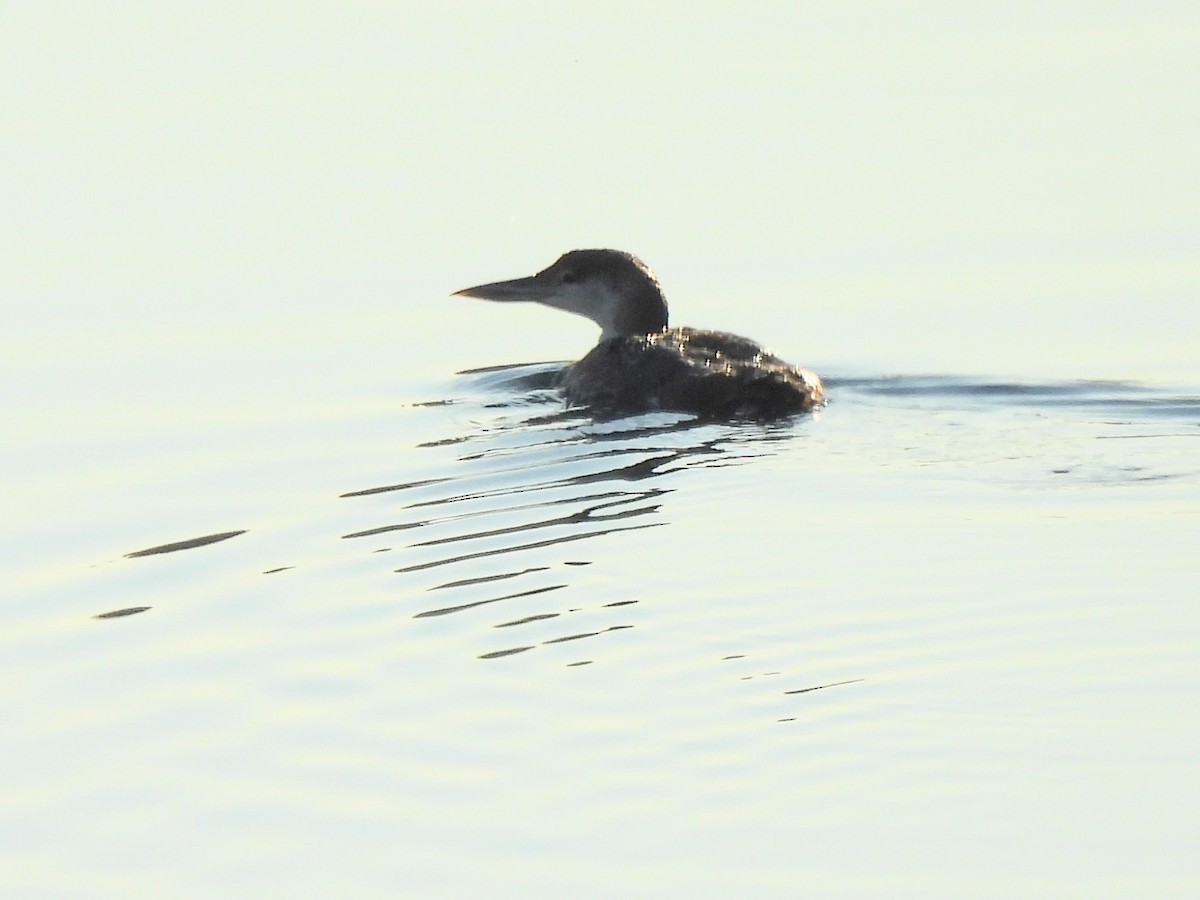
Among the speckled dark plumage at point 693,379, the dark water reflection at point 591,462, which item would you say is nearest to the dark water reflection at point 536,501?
the dark water reflection at point 591,462

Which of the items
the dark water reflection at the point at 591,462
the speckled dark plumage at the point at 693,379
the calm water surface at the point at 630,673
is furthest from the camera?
the speckled dark plumage at the point at 693,379

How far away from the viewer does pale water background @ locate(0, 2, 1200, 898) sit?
510 centimetres

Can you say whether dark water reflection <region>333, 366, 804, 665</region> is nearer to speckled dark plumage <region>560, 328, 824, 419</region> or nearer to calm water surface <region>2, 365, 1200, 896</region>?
calm water surface <region>2, 365, 1200, 896</region>

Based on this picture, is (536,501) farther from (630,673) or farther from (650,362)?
(630,673)

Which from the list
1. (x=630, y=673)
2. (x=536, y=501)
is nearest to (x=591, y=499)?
(x=536, y=501)

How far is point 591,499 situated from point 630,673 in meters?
1.99

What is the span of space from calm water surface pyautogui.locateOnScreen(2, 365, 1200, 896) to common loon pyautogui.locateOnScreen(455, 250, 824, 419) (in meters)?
0.41

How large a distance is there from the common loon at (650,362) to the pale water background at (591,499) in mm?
196

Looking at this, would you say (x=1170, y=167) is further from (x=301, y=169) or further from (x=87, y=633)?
(x=87, y=633)

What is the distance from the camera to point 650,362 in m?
9.44

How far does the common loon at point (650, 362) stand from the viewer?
9.11m

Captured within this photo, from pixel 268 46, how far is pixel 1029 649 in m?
11.2

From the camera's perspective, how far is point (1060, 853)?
16.0ft

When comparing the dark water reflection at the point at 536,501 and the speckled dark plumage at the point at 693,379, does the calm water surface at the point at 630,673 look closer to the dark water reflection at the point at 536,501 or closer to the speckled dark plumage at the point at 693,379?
the dark water reflection at the point at 536,501
